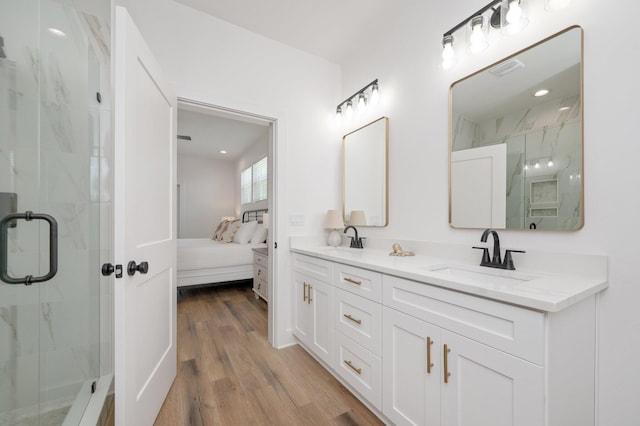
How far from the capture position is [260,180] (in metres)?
5.35

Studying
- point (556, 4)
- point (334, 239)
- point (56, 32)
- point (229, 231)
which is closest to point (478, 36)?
point (556, 4)

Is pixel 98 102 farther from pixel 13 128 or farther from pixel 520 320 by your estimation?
pixel 520 320

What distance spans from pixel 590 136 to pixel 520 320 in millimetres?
871

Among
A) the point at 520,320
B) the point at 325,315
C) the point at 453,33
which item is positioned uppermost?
the point at 453,33

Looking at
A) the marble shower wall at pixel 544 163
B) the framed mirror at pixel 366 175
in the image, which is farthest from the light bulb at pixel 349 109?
the marble shower wall at pixel 544 163

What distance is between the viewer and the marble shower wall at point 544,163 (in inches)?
45.4

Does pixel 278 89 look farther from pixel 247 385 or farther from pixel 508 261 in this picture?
pixel 247 385

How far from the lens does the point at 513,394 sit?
87cm

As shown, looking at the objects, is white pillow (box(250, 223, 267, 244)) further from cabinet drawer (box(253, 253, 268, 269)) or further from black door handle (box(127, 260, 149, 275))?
black door handle (box(127, 260, 149, 275))

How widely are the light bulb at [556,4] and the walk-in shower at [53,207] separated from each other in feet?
7.58

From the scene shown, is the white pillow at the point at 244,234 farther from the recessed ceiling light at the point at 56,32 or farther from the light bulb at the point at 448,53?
the light bulb at the point at 448,53

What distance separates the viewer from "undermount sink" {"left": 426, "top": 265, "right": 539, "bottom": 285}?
1087 mm

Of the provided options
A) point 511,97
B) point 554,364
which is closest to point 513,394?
point 554,364

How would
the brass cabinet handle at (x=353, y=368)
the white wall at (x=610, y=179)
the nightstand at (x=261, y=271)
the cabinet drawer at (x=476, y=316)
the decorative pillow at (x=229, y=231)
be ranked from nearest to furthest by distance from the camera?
the cabinet drawer at (x=476, y=316) → the white wall at (x=610, y=179) → the brass cabinet handle at (x=353, y=368) → the nightstand at (x=261, y=271) → the decorative pillow at (x=229, y=231)
